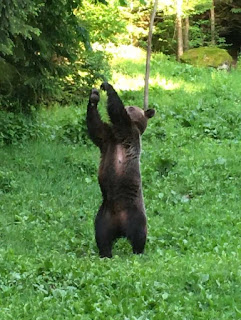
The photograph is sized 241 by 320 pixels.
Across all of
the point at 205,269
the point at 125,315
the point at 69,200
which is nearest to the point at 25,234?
the point at 69,200

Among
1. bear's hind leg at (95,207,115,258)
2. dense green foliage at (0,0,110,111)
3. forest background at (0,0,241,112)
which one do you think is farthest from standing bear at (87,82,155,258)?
dense green foliage at (0,0,110,111)

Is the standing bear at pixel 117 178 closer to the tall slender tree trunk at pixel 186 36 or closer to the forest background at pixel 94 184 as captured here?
the forest background at pixel 94 184

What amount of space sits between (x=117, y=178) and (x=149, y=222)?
6.99 feet

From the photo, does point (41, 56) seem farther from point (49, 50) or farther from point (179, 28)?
point (179, 28)

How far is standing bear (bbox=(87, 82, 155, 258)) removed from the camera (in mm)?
7898

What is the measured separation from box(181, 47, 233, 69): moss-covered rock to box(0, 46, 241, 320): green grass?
20.6 feet

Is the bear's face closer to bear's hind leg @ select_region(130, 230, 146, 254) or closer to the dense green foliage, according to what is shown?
bear's hind leg @ select_region(130, 230, 146, 254)

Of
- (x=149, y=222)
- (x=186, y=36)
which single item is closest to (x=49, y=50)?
(x=149, y=222)

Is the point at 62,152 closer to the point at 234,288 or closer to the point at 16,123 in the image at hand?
the point at 16,123

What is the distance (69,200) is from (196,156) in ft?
13.7

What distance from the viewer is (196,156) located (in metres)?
14.0

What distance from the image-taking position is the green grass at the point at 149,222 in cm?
571

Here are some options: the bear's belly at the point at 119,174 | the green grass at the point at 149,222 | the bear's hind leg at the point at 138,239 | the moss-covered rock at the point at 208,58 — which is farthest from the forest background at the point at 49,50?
the moss-covered rock at the point at 208,58

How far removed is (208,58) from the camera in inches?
1063
